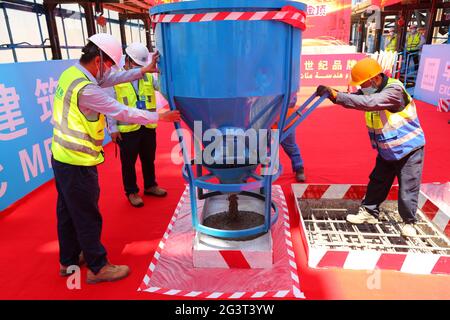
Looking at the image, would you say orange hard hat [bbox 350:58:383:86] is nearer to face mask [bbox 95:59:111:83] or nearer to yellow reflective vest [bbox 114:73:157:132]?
face mask [bbox 95:59:111:83]

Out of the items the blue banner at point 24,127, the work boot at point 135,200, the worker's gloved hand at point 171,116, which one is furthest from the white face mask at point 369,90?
the blue banner at point 24,127

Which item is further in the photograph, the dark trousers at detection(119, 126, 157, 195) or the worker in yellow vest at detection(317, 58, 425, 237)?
the dark trousers at detection(119, 126, 157, 195)

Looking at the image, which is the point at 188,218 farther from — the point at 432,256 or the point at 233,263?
the point at 432,256

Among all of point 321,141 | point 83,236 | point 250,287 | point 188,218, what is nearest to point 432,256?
point 250,287

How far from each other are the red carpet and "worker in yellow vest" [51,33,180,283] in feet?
1.05

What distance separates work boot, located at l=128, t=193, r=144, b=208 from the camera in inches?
146

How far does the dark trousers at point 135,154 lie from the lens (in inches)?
141

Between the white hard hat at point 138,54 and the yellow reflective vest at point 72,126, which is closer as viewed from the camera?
the yellow reflective vest at point 72,126

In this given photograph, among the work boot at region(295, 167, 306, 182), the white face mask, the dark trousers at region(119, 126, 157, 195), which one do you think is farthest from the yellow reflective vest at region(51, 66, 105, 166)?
the work boot at region(295, 167, 306, 182)

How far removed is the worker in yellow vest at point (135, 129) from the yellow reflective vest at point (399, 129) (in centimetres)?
226

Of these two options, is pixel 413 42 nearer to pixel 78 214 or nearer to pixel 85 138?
pixel 85 138

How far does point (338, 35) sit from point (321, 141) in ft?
44.3

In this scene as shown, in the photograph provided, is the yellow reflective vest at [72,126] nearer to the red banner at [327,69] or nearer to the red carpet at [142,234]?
the red carpet at [142,234]

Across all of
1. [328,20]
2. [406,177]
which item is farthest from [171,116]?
[328,20]
